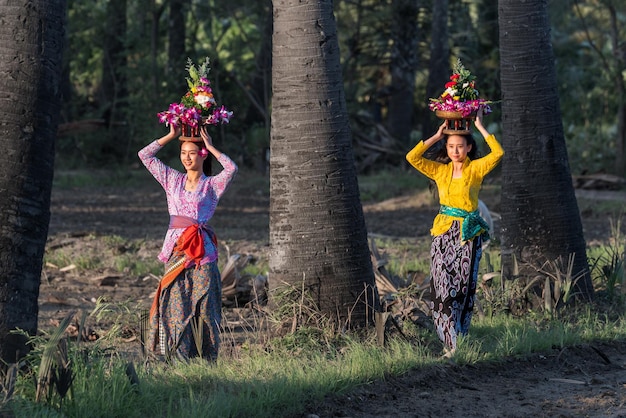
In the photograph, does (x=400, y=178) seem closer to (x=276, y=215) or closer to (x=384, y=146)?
(x=384, y=146)

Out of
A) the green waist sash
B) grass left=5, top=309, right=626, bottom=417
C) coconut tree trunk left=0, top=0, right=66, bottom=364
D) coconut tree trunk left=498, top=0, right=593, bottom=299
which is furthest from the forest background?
coconut tree trunk left=0, top=0, right=66, bottom=364

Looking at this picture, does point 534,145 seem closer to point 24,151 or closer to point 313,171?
point 313,171

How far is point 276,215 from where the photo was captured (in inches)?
306

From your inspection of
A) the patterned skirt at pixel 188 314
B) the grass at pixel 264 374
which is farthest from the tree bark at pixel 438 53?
the patterned skirt at pixel 188 314

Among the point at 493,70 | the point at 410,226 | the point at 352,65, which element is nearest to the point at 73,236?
the point at 410,226

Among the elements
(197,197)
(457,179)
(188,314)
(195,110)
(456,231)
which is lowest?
(188,314)

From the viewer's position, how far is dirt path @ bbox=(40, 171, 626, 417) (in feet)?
21.6

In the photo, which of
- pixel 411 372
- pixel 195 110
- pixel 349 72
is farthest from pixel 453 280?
pixel 349 72

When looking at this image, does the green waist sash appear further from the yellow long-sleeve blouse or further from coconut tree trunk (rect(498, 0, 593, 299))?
coconut tree trunk (rect(498, 0, 593, 299))

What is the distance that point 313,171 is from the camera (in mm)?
7641

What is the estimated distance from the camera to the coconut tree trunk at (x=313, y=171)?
765 centimetres

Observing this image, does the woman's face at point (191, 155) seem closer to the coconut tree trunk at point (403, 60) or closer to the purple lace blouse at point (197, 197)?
the purple lace blouse at point (197, 197)

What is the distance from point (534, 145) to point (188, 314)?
347 cm

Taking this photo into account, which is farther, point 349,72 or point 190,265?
point 349,72
